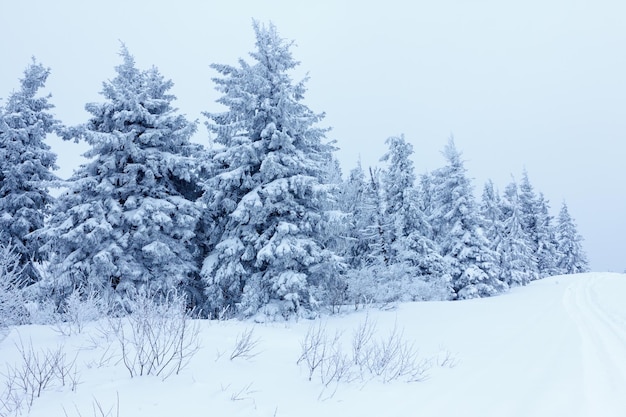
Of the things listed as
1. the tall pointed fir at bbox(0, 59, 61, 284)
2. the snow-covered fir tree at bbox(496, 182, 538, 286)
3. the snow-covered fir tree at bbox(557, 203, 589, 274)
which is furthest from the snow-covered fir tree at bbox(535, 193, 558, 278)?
the tall pointed fir at bbox(0, 59, 61, 284)

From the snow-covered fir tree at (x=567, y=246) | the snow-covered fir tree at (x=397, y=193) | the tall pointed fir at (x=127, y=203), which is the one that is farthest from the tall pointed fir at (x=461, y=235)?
the snow-covered fir tree at (x=567, y=246)

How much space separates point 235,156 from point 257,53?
4338mm

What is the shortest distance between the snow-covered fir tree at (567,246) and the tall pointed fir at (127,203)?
5314cm

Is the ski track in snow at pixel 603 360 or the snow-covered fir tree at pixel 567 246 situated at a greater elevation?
the snow-covered fir tree at pixel 567 246

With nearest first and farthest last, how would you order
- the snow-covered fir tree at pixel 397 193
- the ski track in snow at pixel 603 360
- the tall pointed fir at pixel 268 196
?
1. the ski track in snow at pixel 603 360
2. the tall pointed fir at pixel 268 196
3. the snow-covered fir tree at pixel 397 193

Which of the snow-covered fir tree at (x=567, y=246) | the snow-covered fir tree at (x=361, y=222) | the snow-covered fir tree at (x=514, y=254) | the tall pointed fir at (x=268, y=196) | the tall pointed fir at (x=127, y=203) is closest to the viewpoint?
the tall pointed fir at (x=127, y=203)

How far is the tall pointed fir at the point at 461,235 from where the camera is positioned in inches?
961

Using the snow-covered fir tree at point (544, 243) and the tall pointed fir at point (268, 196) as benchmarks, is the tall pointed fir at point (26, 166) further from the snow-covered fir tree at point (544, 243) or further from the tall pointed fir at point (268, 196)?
the snow-covered fir tree at point (544, 243)

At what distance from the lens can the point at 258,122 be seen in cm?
1490

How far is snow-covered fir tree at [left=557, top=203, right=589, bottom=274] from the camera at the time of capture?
2023 inches

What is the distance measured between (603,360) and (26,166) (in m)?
21.5

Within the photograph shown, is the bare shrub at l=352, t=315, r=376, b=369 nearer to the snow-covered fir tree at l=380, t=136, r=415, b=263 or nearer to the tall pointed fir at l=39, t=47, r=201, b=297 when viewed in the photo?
the tall pointed fir at l=39, t=47, r=201, b=297

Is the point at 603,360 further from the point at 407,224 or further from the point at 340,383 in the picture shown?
the point at 407,224

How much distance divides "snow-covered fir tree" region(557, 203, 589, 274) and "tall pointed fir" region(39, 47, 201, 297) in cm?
5314
